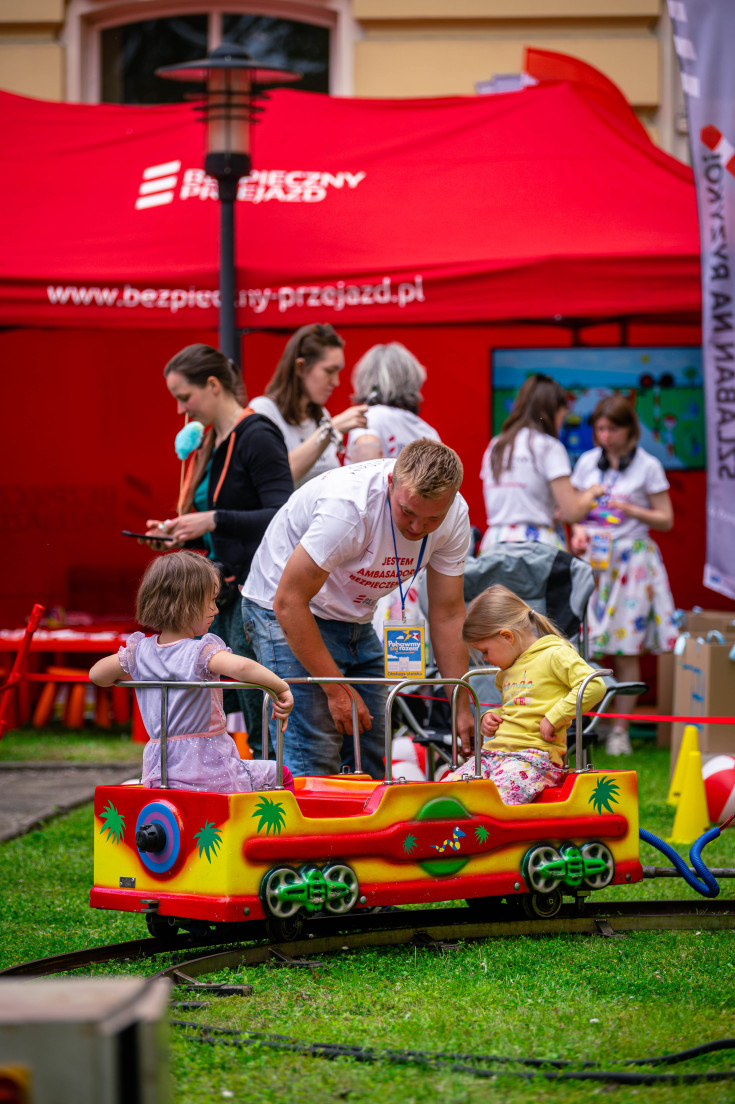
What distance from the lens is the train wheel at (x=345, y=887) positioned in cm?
406

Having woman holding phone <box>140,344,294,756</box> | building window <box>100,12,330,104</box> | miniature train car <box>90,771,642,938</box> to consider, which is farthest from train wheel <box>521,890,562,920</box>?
building window <box>100,12,330,104</box>

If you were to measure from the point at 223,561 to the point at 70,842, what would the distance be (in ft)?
5.21

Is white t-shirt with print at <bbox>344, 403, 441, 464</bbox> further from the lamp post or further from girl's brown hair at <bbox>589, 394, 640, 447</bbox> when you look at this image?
girl's brown hair at <bbox>589, 394, 640, 447</bbox>

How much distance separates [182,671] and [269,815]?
51 cm

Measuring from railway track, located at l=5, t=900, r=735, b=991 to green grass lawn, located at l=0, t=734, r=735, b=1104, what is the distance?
0.26 feet

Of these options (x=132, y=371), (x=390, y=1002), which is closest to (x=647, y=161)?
(x=132, y=371)

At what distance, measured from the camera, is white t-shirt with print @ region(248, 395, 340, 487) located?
6.43m

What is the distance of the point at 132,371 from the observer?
34.5ft

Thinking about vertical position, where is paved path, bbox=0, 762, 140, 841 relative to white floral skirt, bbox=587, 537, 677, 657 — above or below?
below

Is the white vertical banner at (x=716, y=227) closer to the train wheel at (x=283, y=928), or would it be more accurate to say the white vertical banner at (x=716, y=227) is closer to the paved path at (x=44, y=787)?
the paved path at (x=44, y=787)

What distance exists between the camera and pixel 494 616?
4.83 m

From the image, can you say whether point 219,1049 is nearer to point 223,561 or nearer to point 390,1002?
point 390,1002

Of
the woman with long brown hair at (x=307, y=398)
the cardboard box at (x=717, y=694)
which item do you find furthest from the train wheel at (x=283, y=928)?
the cardboard box at (x=717, y=694)

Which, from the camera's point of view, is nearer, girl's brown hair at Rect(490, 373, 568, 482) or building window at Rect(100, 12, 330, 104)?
girl's brown hair at Rect(490, 373, 568, 482)
